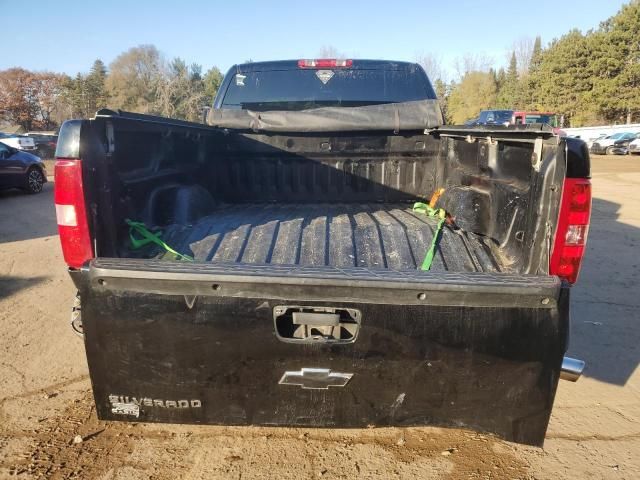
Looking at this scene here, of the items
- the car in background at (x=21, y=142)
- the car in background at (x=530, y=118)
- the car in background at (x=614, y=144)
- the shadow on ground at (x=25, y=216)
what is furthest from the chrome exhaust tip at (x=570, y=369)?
the car in background at (x=614, y=144)

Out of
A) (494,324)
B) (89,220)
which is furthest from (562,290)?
(89,220)

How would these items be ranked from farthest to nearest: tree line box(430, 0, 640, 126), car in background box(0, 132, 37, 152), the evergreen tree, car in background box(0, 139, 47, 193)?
the evergreen tree < tree line box(430, 0, 640, 126) < car in background box(0, 132, 37, 152) < car in background box(0, 139, 47, 193)

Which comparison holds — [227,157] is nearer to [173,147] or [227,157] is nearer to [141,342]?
[173,147]

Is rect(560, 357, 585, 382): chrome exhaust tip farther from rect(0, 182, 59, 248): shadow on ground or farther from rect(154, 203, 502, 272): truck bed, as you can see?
rect(0, 182, 59, 248): shadow on ground

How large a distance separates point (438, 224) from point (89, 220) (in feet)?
6.49

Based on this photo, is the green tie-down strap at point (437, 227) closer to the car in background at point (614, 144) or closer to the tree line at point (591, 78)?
the car in background at point (614, 144)

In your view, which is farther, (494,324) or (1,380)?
(1,380)

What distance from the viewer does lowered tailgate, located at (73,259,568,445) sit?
195cm

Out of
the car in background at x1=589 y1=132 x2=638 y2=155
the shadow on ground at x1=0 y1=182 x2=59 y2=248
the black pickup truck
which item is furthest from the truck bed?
the car in background at x1=589 y1=132 x2=638 y2=155

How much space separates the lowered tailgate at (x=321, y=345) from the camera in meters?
1.95

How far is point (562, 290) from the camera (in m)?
1.96

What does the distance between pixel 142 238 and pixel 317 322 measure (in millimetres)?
1180

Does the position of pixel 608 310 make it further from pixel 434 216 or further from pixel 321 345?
pixel 321 345

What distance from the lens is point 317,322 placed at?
1.99m
